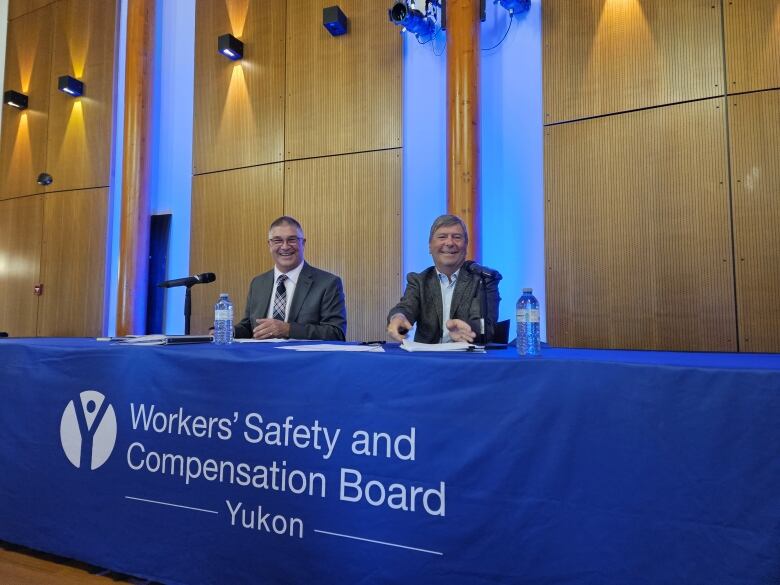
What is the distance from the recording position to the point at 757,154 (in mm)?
3107

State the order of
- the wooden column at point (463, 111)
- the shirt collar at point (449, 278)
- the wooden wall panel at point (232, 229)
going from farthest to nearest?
the wooden wall panel at point (232, 229) → the wooden column at point (463, 111) → the shirt collar at point (449, 278)

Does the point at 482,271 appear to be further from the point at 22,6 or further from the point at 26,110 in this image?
the point at 22,6

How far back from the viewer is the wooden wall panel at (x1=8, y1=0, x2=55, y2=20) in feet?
19.4

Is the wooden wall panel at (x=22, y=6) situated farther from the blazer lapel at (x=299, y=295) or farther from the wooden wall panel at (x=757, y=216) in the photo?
the wooden wall panel at (x=757, y=216)

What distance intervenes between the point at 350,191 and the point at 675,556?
3.56m

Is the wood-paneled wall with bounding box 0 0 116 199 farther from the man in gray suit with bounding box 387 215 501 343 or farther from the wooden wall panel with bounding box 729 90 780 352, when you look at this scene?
the wooden wall panel with bounding box 729 90 780 352

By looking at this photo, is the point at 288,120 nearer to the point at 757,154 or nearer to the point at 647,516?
the point at 757,154

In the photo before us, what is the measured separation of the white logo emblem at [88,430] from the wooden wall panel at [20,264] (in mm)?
4481

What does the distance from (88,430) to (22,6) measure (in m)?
6.55

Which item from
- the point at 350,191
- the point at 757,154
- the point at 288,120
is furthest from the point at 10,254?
the point at 757,154

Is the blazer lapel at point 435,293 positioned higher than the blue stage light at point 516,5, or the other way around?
the blue stage light at point 516,5

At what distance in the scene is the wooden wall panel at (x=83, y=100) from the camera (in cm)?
533

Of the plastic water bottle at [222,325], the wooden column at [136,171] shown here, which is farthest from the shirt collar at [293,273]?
the wooden column at [136,171]

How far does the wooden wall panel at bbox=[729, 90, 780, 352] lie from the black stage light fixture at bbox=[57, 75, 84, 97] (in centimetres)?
606
